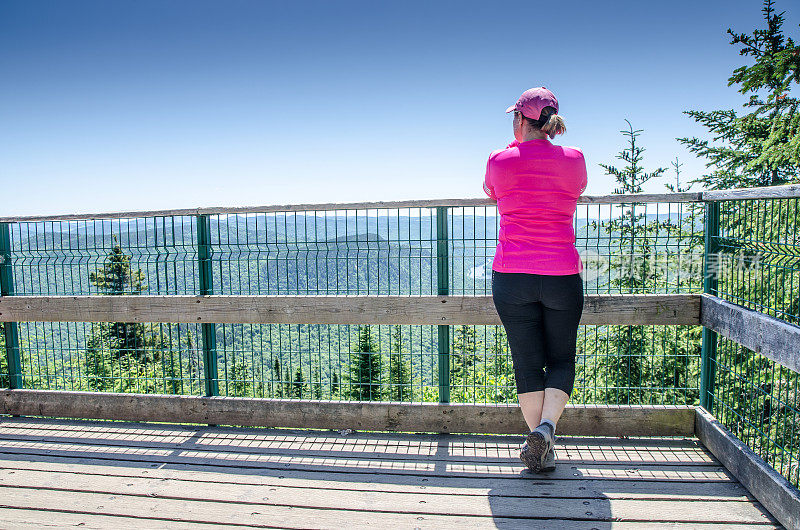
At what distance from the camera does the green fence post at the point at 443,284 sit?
10.9ft

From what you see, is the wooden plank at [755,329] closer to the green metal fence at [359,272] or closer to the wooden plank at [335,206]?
the green metal fence at [359,272]

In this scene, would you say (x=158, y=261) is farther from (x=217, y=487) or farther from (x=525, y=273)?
(x=525, y=273)

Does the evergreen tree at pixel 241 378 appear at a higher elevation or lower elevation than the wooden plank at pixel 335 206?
lower

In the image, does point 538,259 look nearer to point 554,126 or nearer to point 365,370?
point 554,126

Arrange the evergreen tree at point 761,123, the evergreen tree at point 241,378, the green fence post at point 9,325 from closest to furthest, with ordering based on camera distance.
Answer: the evergreen tree at point 241,378 < the green fence post at point 9,325 < the evergreen tree at point 761,123

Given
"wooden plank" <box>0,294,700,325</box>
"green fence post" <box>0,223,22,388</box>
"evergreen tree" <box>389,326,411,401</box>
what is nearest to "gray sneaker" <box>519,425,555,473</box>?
"wooden plank" <box>0,294,700,325</box>

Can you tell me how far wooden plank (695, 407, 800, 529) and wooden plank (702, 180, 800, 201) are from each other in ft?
4.14

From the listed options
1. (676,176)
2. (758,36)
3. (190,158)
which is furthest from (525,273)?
(190,158)

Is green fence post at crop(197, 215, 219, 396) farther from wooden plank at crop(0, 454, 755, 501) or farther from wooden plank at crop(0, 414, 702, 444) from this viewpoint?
wooden plank at crop(0, 454, 755, 501)

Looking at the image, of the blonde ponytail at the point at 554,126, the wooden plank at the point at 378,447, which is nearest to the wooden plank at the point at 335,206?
the blonde ponytail at the point at 554,126

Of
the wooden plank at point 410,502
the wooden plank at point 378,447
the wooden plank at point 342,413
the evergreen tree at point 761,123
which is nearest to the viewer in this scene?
the wooden plank at point 410,502

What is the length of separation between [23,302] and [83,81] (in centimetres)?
2660

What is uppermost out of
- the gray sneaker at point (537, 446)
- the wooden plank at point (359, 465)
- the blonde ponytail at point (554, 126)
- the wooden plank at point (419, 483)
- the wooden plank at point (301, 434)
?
the blonde ponytail at point (554, 126)

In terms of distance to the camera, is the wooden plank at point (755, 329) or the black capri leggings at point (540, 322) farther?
the black capri leggings at point (540, 322)
